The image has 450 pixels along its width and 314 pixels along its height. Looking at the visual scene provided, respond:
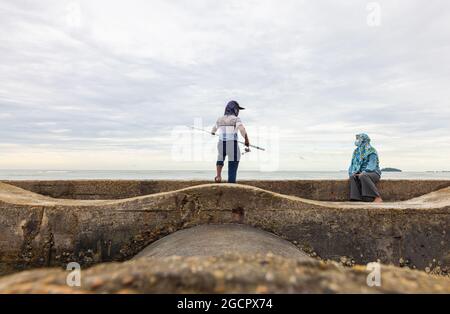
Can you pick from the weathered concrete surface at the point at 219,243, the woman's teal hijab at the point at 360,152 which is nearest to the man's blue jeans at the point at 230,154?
the woman's teal hijab at the point at 360,152

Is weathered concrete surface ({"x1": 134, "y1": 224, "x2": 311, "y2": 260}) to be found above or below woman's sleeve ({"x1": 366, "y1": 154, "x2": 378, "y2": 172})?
below

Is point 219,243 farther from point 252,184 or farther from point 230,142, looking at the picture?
point 252,184

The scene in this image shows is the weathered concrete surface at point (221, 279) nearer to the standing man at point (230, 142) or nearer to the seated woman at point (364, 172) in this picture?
the standing man at point (230, 142)

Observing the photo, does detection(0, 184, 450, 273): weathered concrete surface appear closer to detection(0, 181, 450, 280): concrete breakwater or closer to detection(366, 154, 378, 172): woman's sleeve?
detection(0, 181, 450, 280): concrete breakwater

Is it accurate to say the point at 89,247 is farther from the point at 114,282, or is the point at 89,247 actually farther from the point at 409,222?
the point at 409,222

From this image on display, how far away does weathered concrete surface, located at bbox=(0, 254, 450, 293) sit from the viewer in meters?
1.45

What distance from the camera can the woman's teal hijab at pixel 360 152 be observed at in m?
8.33

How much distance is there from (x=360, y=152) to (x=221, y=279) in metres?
7.77

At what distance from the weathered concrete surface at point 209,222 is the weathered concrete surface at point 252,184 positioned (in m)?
2.82

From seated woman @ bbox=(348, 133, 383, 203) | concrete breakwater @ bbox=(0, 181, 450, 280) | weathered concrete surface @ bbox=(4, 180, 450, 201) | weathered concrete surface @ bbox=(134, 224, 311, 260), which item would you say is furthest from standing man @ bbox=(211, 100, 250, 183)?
weathered concrete surface @ bbox=(134, 224, 311, 260)

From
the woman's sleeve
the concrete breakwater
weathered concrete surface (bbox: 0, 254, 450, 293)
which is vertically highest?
the woman's sleeve

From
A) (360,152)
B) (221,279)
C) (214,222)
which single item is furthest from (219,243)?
(360,152)
